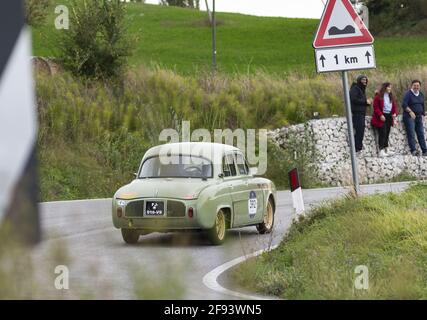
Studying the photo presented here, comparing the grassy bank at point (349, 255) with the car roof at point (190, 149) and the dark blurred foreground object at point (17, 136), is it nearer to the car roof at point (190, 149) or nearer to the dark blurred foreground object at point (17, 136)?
the car roof at point (190, 149)

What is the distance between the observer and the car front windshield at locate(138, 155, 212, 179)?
1507 cm

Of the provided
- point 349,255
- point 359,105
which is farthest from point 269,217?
point 359,105

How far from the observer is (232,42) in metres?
73.5

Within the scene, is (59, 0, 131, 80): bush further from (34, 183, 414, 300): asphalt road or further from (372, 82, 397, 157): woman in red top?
(34, 183, 414, 300): asphalt road

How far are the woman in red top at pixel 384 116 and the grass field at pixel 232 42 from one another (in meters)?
17.8

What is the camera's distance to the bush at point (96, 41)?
29734mm

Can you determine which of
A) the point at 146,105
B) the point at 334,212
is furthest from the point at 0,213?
the point at 146,105

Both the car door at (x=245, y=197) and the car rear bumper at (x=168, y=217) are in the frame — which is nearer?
the car rear bumper at (x=168, y=217)

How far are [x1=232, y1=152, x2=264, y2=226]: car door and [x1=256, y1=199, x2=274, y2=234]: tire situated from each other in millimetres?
259

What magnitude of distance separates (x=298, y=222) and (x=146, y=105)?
53.8ft

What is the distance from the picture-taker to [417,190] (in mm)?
14727

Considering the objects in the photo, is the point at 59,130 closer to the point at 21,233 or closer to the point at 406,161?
the point at 406,161

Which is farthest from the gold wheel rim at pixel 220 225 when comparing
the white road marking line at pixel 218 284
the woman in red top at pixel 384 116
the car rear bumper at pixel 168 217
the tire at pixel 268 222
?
the woman in red top at pixel 384 116

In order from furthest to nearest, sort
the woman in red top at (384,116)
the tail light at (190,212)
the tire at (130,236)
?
the woman in red top at (384,116) → the tire at (130,236) → the tail light at (190,212)
